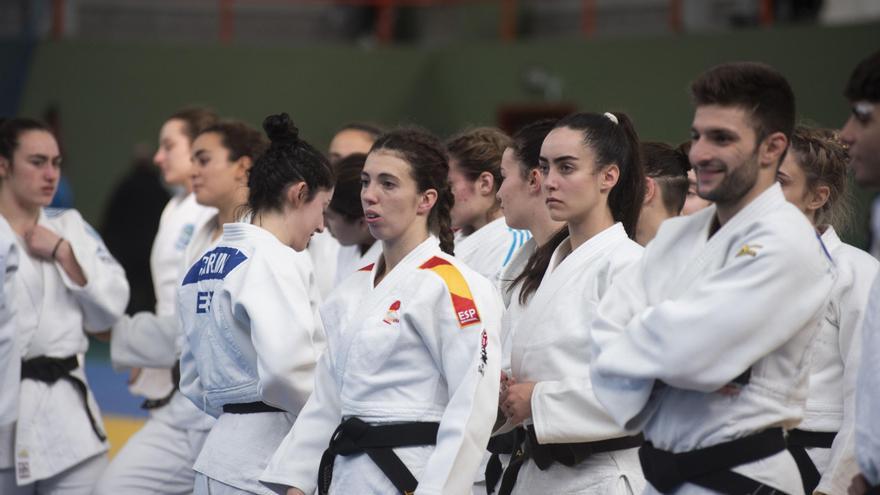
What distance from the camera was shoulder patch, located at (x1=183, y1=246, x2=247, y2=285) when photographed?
4234mm

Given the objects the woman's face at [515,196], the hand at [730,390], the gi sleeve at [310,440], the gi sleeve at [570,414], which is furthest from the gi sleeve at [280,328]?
the hand at [730,390]

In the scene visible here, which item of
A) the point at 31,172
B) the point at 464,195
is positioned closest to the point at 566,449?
the point at 464,195

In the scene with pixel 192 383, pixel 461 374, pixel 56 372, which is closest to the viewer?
pixel 461 374

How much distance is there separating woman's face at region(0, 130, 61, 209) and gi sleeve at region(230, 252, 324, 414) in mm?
1877

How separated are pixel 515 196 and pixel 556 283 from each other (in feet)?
1.64

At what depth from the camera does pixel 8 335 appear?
5012 millimetres

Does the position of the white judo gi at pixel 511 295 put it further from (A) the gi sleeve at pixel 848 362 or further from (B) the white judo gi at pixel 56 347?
(B) the white judo gi at pixel 56 347

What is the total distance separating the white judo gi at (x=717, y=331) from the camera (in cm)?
291

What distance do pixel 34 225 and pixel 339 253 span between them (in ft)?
4.64

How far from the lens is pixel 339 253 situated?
5.88 metres

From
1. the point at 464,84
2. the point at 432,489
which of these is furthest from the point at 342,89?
the point at 432,489

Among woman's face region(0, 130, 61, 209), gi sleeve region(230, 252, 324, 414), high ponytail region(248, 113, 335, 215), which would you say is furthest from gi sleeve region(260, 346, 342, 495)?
woman's face region(0, 130, 61, 209)

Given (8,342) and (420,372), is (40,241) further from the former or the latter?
(420,372)

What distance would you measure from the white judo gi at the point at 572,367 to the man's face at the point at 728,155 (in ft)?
2.16
